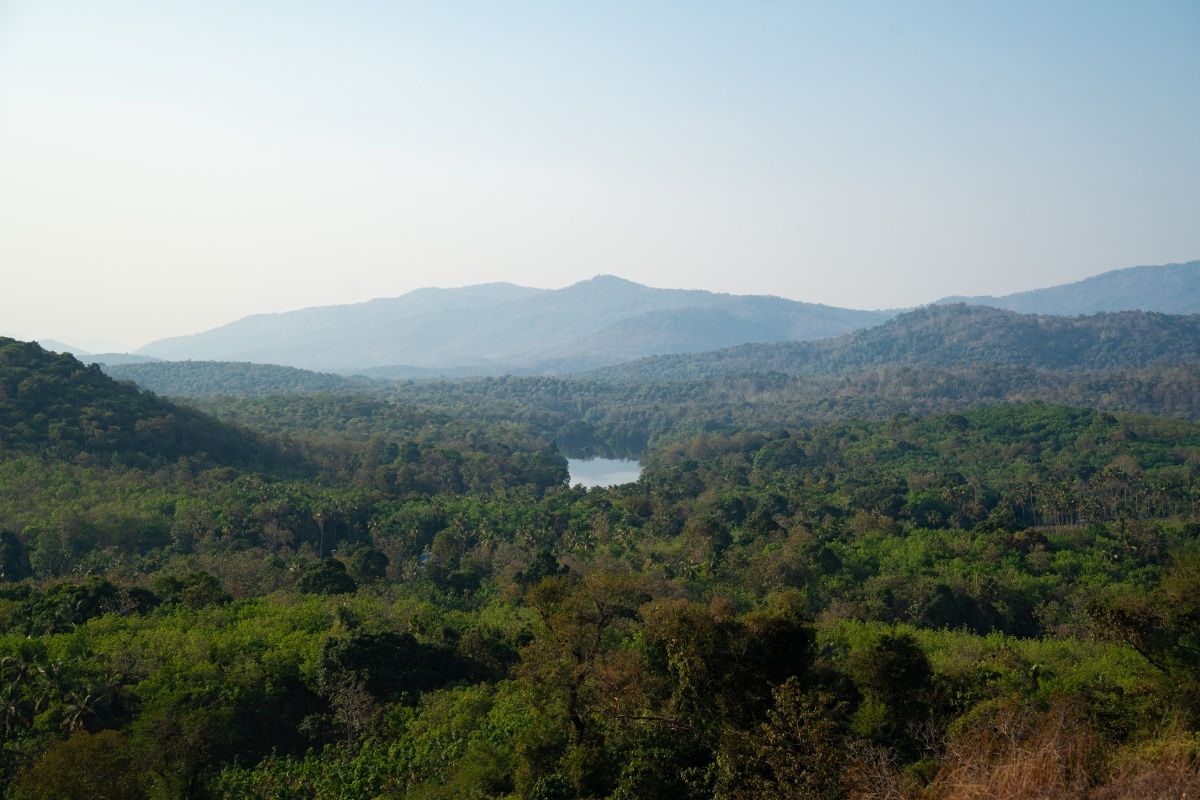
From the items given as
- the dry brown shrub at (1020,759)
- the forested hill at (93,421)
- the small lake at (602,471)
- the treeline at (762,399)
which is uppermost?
the forested hill at (93,421)

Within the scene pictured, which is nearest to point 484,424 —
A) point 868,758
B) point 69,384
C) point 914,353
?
point 69,384

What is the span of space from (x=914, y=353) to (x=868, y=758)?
7593 inches

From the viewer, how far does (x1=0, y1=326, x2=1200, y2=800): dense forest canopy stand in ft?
51.4

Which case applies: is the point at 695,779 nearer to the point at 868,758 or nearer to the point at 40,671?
the point at 868,758

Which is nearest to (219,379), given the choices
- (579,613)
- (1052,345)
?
(579,613)

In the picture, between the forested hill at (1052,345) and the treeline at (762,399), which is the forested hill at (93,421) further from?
the forested hill at (1052,345)

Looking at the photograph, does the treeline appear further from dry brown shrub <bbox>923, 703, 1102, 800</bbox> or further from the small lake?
dry brown shrub <bbox>923, 703, 1102, 800</bbox>

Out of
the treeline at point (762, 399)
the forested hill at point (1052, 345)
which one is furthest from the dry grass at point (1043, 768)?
the forested hill at point (1052, 345)

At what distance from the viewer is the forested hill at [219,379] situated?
12575cm

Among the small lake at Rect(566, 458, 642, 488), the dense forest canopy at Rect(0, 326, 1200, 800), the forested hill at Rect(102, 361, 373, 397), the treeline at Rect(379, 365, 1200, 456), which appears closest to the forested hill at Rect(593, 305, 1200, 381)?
the treeline at Rect(379, 365, 1200, 456)

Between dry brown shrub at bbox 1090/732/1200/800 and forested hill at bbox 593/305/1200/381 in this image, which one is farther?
forested hill at bbox 593/305/1200/381

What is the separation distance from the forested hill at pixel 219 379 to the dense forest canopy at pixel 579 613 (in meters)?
57.4

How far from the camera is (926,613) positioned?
3062 centimetres

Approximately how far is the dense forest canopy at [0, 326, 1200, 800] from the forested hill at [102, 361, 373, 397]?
57427mm
